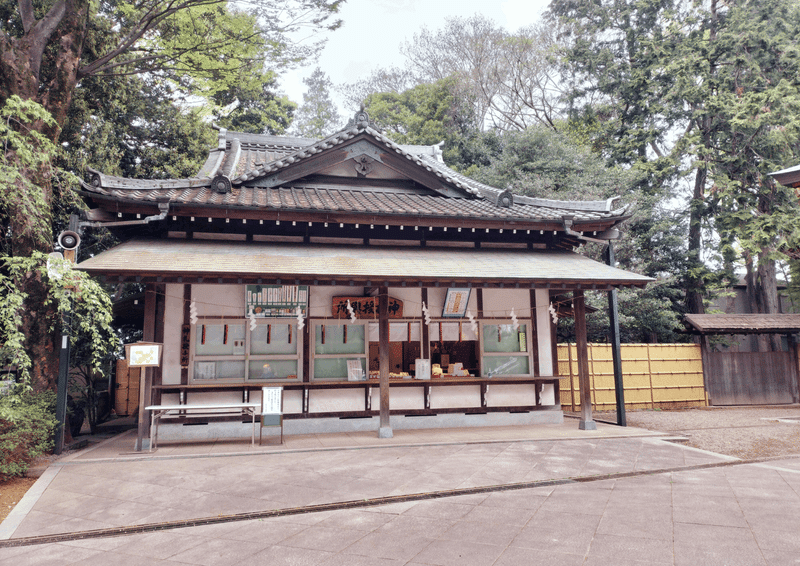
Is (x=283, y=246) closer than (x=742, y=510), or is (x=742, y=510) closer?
(x=742, y=510)

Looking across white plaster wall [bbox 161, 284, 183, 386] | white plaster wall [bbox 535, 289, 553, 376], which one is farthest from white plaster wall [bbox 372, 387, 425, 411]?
white plaster wall [bbox 161, 284, 183, 386]

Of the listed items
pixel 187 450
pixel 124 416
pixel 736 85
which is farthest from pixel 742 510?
pixel 736 85

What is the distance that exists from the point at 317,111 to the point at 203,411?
118 ft

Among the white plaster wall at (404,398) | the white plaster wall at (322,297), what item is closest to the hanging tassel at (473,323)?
the white plaster wall at (404,398)

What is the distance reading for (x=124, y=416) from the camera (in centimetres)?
1389

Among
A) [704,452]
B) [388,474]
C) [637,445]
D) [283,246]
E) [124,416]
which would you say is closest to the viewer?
[388,474]

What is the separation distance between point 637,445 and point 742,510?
358cm

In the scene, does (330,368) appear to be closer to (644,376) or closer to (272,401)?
(272,401)

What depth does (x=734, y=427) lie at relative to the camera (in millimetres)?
10633

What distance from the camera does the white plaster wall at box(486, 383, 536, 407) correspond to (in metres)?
10.5

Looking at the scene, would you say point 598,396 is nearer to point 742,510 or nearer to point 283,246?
point 742,510

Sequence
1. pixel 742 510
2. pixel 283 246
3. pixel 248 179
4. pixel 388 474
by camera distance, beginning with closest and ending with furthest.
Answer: pixel 742 510
pixel 388 474
pixel 283 246
pixel 248 179

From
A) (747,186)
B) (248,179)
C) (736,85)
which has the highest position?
(736,85)

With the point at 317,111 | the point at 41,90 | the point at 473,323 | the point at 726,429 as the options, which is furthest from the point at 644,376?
the point at 317,111
